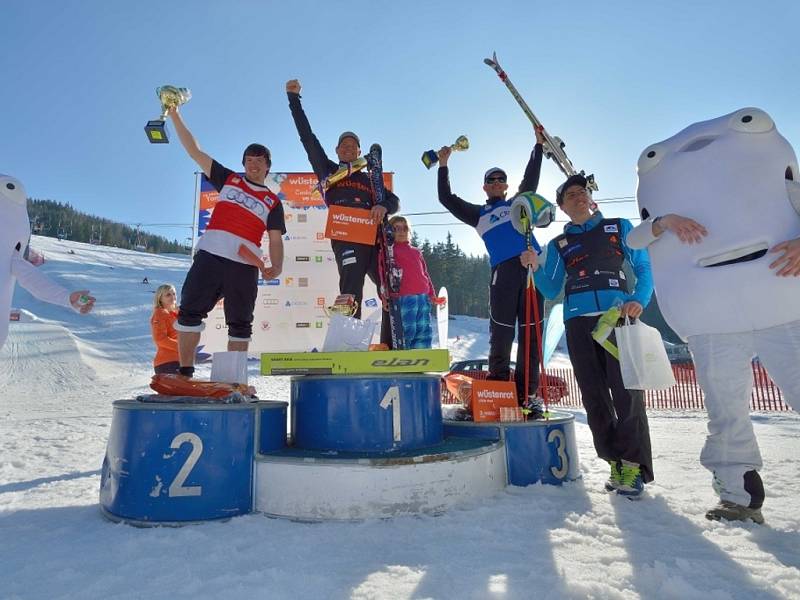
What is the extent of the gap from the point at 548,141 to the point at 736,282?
2.48 meters

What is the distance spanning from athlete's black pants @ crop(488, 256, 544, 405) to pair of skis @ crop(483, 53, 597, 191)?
1146 mm

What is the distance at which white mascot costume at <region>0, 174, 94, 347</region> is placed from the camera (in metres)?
2.42

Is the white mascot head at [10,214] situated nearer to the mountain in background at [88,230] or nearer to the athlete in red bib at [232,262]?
the athlete in red bib at [232,262]

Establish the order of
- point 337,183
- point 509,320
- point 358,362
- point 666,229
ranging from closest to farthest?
1. point 666,229
2. point 358,362
3. point 509,320
4. point 337,183

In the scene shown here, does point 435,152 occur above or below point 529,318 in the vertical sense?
above

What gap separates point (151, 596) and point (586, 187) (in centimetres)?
329

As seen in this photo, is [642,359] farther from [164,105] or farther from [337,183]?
[164,105]

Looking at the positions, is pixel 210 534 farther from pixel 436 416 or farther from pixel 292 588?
pixel 436 416

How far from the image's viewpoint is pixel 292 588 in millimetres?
1480

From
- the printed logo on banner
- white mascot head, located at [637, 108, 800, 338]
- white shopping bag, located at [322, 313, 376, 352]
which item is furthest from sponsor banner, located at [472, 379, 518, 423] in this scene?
the printed logo on banner

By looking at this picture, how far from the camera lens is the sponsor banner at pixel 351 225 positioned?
376 cm

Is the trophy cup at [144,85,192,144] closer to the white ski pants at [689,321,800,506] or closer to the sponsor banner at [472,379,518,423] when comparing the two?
the sponsor banner at [472,379,518,423]

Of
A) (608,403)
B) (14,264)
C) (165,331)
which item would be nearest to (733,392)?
(608,403)

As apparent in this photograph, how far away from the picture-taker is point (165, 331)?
477 centimetres
